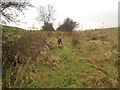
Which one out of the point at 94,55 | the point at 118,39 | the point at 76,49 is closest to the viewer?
the point at 94,55

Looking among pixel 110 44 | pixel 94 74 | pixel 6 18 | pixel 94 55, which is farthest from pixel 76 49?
pixel 6 18

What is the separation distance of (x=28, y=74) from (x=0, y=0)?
145 inches

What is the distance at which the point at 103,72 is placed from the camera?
1163 centimetres

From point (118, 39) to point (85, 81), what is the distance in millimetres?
7153

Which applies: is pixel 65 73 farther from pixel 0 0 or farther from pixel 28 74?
pixel 0 0

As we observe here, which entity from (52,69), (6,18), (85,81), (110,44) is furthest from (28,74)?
(110,44)

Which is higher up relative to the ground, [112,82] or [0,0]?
[0,0]

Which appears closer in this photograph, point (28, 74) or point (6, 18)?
point (28, 74)

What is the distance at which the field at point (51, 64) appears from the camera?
33.5 ft

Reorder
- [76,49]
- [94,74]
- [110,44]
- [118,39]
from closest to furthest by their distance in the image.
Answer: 1. [94,74]
2. [76,49]
3. [110,44]
4. [118,39]

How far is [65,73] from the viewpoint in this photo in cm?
1104

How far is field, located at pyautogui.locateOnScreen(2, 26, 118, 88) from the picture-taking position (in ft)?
33.5

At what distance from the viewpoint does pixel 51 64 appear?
11.6 meters

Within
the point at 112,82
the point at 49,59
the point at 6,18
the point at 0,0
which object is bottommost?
the point at 112,82
